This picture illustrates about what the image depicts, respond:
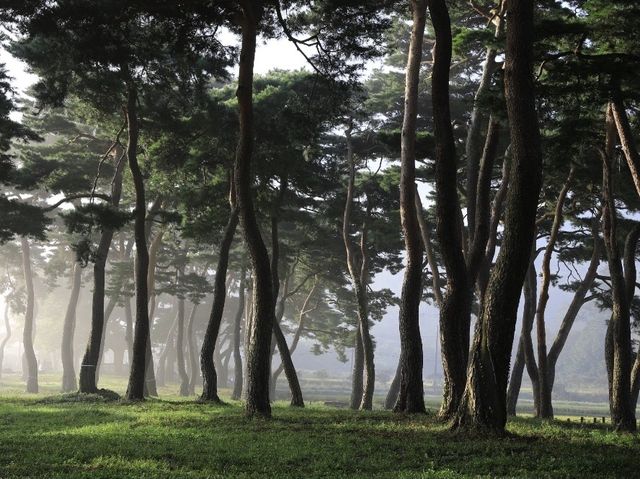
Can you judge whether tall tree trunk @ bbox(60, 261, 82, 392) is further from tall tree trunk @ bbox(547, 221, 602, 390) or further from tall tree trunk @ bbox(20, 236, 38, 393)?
tall tree trunk @ bbox(547, 221, 602, 390)

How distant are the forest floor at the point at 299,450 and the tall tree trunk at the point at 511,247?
60cm

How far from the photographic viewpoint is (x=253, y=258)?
14.2 meters

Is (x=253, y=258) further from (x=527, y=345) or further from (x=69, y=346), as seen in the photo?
(x=69, y=346)

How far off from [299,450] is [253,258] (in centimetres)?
583

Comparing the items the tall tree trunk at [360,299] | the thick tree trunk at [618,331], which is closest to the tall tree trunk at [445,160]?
the thick tree trunk at [618,331]

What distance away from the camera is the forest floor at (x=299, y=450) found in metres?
7.60

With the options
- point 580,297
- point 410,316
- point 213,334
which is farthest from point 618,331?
point 213,334

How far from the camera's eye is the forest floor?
7.60 m

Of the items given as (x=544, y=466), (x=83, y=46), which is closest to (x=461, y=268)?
(x=544, y=466)

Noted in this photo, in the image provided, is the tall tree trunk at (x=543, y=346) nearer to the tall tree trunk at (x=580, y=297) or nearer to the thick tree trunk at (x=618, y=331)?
the tall tree trunk at (x=580, y=297)

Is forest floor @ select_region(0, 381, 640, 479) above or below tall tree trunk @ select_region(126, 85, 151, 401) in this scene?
below

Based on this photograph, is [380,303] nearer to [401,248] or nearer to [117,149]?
[401,248]

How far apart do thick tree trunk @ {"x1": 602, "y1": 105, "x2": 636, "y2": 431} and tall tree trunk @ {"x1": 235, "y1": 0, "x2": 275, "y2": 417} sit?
26.1ft

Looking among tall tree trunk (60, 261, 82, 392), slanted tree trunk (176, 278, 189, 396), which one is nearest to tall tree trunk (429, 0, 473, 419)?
slanted tree trunk (176, 278, 189, 396)
